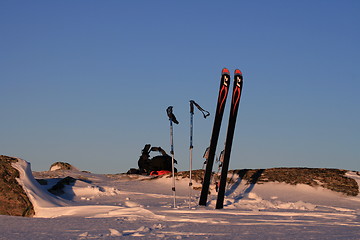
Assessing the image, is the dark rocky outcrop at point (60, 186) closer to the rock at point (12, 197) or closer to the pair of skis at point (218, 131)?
the rock at point (12, 197)

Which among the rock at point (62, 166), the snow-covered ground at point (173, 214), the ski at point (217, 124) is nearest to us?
the snow-covered ground at point (173, 214)

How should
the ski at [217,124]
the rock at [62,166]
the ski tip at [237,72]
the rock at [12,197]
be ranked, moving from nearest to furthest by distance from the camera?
the rock at [12,197]
the ski at [217,124]
the ski tip at [237,72]
the rock at [62,166]

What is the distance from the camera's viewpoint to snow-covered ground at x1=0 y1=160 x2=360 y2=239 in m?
4.93

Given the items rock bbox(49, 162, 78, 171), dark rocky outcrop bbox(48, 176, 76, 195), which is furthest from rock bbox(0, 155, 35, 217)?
rock bbox(49, 162, 78, 171)

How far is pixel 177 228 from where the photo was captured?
17.2 ft

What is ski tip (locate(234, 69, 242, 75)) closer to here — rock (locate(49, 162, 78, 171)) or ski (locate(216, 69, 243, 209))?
ski (locate(216, 69, 243, 209))

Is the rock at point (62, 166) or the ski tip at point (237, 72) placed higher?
the ski tip at point (237, 72)

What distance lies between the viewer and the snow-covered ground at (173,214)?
Result: 16.2 feet

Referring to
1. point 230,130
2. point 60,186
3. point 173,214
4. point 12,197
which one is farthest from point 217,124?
point 60,186

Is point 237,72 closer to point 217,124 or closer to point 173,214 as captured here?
point 217,124

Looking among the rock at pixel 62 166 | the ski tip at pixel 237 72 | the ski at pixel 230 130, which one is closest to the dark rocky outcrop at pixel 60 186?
the ski at pixel 230 130

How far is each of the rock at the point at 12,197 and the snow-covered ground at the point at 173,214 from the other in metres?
0.10

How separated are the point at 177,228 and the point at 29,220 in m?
1.97

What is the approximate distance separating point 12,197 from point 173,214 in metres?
2.56
